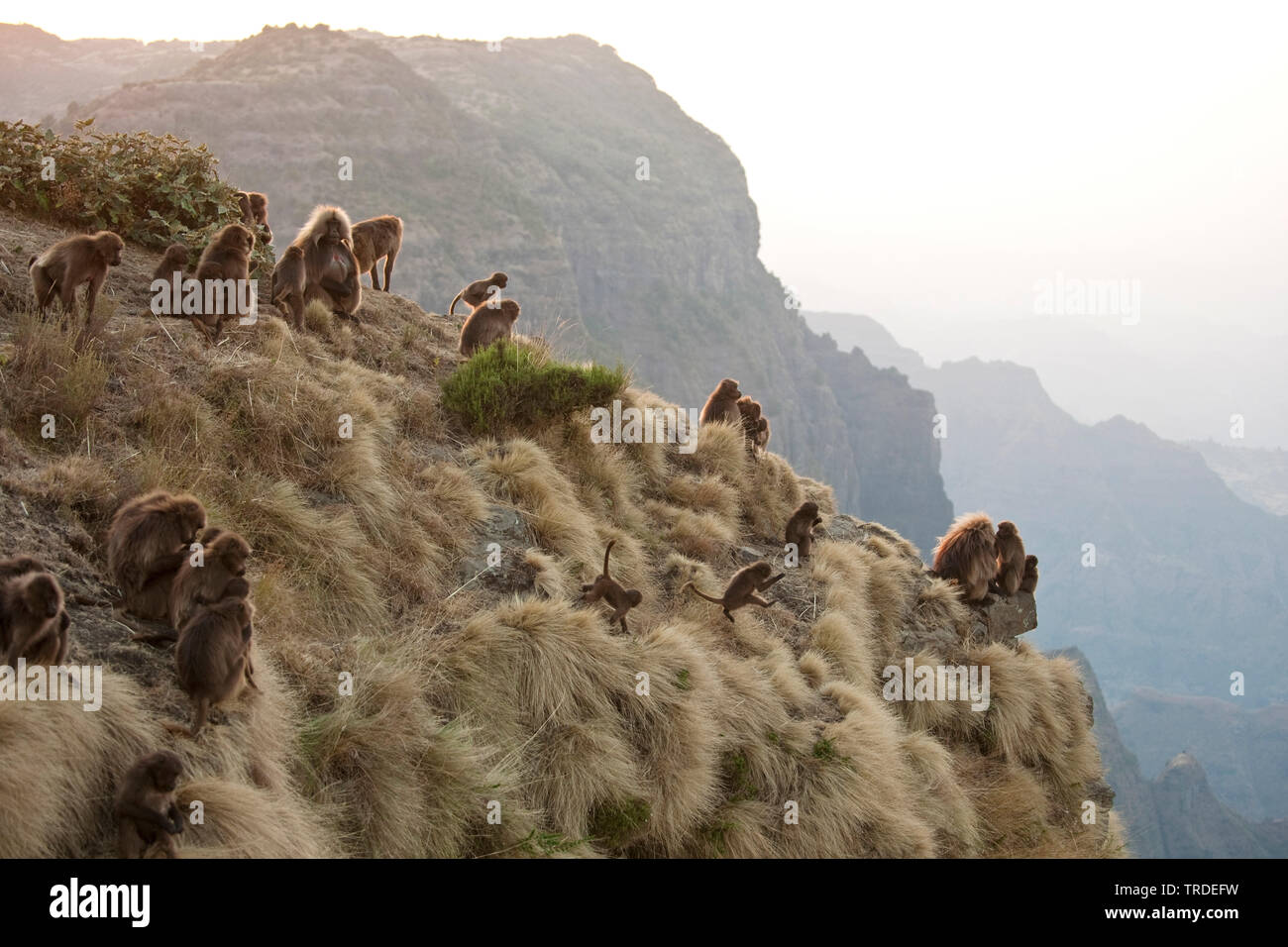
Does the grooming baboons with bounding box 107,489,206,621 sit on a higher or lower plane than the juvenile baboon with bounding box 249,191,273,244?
lower

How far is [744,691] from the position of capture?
7363 mm

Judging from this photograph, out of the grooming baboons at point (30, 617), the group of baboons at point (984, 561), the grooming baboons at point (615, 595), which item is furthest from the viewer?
the group of baboons at point (984, 561)

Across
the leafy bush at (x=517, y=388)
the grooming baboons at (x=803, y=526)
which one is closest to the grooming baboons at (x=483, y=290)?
the leafy bush at (x=517, y=388)

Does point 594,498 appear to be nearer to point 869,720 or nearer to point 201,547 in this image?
point 869,720

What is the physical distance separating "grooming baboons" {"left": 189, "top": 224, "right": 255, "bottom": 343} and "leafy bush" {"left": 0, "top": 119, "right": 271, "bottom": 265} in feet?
5.14

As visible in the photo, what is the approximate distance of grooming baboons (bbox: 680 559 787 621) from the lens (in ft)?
26.0

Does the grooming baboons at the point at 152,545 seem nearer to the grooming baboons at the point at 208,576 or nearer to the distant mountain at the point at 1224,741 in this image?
the grooming baboons at the point at 208,576

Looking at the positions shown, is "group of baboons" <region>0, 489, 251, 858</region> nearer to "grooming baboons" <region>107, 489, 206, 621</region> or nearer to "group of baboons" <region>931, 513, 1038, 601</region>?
"grooming baboons" <region>107, 489, 206, 621</region>

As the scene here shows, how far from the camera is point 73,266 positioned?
6.83 m

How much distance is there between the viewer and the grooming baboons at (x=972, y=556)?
35.9ft

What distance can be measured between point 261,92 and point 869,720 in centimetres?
8325

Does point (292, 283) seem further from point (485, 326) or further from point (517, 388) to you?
point (517, 388)

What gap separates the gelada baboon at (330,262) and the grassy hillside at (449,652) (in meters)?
0.37

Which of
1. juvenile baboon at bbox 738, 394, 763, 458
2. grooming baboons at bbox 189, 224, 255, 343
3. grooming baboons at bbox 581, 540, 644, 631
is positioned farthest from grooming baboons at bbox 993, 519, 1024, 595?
grooming baboons at bbox 189, 224, 255, 343
